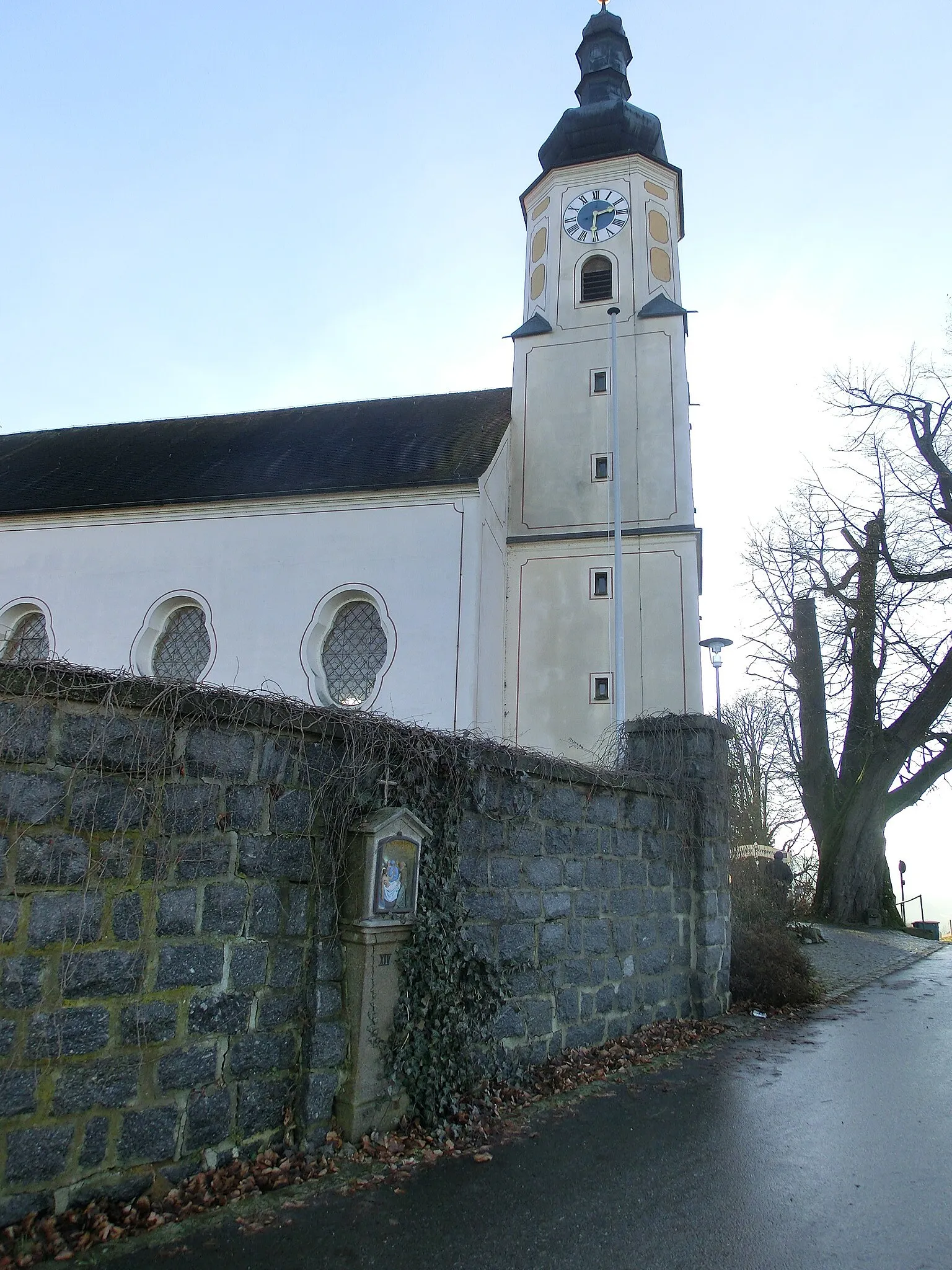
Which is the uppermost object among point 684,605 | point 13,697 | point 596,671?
point 684,605

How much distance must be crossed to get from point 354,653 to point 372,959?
11572mm

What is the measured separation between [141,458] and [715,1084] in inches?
758

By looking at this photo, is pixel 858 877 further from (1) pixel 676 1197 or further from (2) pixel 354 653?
(1) pixel 676 1197

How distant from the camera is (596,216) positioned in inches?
838

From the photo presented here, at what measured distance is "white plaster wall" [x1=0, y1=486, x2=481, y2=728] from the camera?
1518 centimetres

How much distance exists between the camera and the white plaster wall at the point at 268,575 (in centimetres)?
1518

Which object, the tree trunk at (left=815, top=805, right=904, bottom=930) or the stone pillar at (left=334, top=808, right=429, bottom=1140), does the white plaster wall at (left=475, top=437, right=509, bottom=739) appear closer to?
the tree trunk at (left=815, top=805, right=904, bottom=930)

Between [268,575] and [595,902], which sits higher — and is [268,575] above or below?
above

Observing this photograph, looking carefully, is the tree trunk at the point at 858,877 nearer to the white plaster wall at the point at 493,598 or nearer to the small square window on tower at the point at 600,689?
the small square window on tower at the point at 600,689

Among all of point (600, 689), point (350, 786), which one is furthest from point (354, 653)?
point (350, 786)

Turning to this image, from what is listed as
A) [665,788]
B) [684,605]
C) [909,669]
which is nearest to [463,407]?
[684,605]

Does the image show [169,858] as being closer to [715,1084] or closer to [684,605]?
[715,1084]

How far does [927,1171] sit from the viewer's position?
454 cm

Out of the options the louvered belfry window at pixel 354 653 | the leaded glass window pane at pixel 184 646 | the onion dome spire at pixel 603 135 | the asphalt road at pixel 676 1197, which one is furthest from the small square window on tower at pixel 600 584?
the asphalt road at pixel 676 1197
